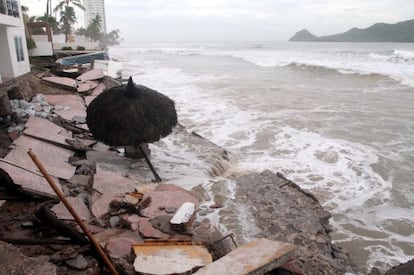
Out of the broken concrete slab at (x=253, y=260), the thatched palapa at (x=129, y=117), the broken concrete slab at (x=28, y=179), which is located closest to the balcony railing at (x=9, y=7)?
the thatched palapa at (x=129, y=117)

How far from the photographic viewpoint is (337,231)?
518 cm

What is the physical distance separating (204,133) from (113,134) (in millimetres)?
4651

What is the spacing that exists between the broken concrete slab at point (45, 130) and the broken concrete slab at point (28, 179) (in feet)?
5.36

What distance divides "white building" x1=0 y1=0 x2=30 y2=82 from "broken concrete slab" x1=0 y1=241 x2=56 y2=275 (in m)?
10.3

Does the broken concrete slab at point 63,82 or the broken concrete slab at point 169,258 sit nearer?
the broken concrete slab at point 169,258

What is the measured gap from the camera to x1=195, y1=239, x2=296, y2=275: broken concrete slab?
2957 mm

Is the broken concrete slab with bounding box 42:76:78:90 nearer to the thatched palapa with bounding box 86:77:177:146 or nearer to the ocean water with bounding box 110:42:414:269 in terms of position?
the ocean water with bounding box 110:42:414:269

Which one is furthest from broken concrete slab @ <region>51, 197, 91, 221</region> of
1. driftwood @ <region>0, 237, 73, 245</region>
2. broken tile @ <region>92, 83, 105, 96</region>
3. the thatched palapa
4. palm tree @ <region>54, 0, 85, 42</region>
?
palm tree @ <region>54, 0, 85, 42</region>

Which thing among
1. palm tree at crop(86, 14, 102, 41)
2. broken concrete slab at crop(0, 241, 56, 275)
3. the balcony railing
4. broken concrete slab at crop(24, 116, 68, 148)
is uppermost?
palm tree at crop(86, 14, 102, 41)

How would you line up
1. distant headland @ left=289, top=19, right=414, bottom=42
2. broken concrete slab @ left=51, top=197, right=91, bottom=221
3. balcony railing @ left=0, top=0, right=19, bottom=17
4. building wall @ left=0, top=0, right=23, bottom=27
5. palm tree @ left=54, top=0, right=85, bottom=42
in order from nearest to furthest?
broken concrete slab @ left=51, top=197, right=91, bottom=221 → building wall @ left=0, top=0, right=23, bottom=27 → balcony railing @ left=0, top=0, right=19, bottom=17 → palm tree @ left=54, top=0, right=85, bottom=42 → distant headland @ left=289, top=19, right=414, bottom=42

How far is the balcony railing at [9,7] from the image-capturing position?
1174 cm

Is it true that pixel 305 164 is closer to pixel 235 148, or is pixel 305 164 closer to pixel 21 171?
pixel 235 148

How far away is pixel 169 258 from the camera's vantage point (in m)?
3.44

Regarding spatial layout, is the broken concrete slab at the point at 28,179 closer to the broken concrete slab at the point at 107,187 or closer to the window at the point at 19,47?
the broken concrete slab at the point at 107,187
